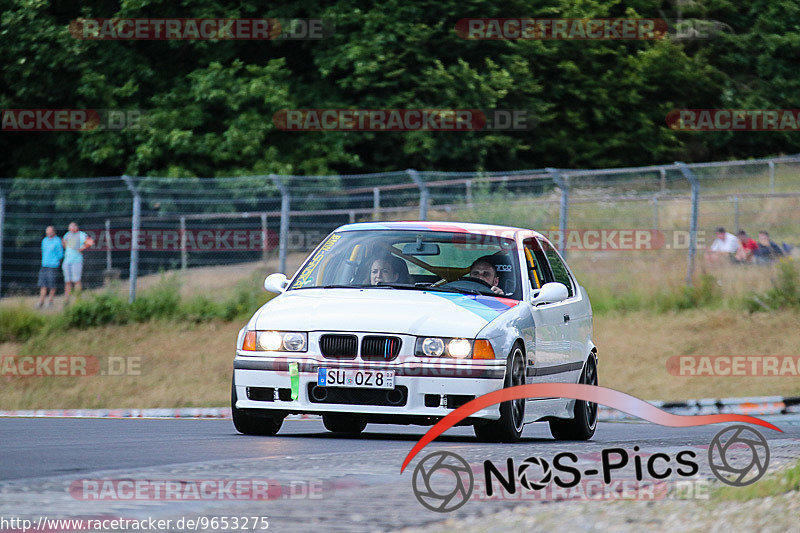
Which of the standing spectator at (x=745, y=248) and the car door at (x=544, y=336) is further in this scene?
the standing spectator at (x=745, y=248)

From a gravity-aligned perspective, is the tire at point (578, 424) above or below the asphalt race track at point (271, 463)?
below

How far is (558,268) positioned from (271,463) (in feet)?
15.9

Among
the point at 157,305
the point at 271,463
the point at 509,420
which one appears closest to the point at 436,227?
the point at 509,420

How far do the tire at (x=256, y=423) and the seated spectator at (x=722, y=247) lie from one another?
1548 centimetres

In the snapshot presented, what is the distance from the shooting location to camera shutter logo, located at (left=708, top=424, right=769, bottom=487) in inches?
329

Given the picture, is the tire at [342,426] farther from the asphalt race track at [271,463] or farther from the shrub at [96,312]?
the shrub at [96,312]

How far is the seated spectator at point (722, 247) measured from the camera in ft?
82.6

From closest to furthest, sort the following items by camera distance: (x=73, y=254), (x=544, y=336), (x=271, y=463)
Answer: (x=271, y=463), (x=544, y=336), (x=73, y=254)

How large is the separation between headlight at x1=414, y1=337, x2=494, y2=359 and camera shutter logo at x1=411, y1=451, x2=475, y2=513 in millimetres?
1242

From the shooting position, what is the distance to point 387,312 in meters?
10.1
